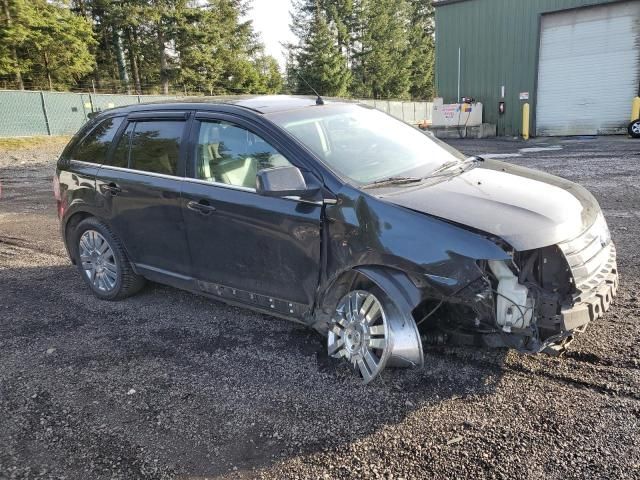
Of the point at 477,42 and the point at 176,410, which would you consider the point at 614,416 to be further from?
the point at 477,42

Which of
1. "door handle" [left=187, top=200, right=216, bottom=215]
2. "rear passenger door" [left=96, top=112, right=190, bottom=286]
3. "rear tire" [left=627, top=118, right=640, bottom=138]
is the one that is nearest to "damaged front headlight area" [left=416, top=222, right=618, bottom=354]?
"door handle" [left=187, top=200, right=216, bottom=215]

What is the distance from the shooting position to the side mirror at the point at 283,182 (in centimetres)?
311

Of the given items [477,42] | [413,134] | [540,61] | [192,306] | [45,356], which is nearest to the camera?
[45,356]

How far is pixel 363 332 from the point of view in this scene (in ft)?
10.3

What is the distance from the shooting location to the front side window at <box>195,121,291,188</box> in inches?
140

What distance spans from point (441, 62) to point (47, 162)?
1631 centimetres

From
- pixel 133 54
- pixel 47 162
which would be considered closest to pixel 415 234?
pixel 47 162

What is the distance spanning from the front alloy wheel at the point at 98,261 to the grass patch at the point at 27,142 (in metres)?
20.5

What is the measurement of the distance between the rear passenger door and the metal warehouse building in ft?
61.9

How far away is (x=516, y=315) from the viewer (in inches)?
107

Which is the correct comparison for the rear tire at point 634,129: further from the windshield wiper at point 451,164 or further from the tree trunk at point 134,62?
the tree trunk at point 134,62

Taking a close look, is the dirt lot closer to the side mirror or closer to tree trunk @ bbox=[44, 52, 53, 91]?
the side mirror

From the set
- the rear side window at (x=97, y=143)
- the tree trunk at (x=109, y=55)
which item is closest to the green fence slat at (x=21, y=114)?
the tree trunk at (x=109, y=55)

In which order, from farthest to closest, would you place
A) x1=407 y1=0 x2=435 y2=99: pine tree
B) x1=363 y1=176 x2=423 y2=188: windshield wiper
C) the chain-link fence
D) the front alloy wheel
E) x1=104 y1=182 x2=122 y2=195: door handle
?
1. x1=407 y1=0 x2=435 y2=99: pine tree
2. the chain-link fence
3. the front alloy wheel
4. x1=104 y1=182 x2=122 y2=195: door handle
5. x1=363 y1=176 x2=423 y2=188: windshield wiper
